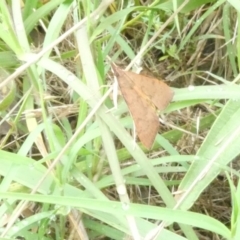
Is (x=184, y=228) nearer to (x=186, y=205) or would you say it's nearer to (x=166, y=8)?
(x=186, y=205)

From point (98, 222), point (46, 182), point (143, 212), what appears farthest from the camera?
point (98, 222)

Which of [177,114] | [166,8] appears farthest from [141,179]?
[166,8]

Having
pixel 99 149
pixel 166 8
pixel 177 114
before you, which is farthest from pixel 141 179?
pixel 166 8

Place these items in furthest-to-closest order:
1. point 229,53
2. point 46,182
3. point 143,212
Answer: point 229,53 < point 46,182 < point 143,212

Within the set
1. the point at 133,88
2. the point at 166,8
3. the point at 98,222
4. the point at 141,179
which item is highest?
the point at 166,8

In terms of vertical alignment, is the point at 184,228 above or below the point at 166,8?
below

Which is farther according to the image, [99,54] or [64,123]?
[64,123]
